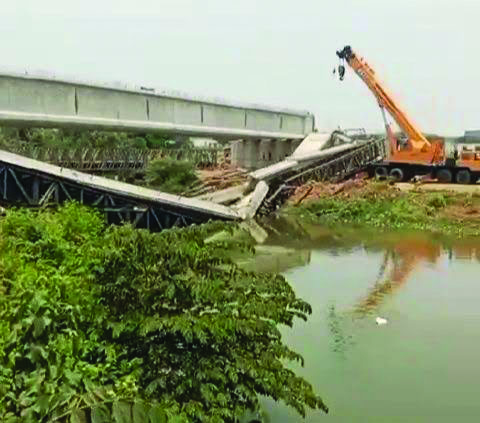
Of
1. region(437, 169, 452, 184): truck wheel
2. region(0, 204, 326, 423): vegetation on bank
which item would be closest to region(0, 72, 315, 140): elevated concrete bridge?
region(437, 169, 452, 184): truck wheel

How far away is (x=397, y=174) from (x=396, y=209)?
26.6 ft

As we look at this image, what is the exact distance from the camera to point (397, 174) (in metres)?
40.0

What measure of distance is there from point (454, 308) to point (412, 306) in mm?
831

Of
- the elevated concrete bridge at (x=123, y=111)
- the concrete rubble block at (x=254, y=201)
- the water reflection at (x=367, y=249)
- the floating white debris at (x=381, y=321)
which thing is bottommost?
the water reflection at (x=367, y=249)

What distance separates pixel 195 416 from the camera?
663 centimetres

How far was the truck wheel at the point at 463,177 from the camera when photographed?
1518 inches

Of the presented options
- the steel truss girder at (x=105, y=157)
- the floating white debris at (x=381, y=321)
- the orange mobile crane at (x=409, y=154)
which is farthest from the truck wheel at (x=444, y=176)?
the floating white debris at (x=381, y=321)

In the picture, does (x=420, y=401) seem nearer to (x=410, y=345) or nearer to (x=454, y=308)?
(x=410, y=345)

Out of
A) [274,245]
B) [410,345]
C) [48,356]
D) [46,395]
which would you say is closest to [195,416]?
[48,356]

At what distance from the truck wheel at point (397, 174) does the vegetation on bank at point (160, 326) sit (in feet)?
106

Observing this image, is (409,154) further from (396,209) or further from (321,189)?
(396,209)

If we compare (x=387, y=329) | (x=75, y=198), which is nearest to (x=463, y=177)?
(x=75, y=198)

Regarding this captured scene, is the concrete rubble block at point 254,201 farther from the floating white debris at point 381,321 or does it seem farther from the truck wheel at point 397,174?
the floating white debris at point 381,321

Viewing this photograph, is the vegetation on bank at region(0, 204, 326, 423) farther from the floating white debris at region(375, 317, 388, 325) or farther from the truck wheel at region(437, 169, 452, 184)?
the truck wheel at region(437, 169, 452, 184)
